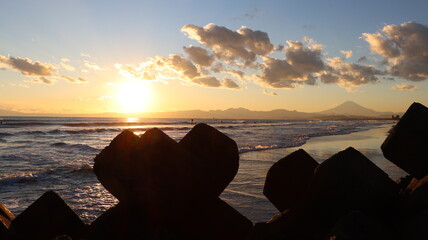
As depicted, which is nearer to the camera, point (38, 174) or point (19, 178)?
point (19, 178)

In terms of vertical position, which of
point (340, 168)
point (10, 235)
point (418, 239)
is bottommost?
point (10, 235)

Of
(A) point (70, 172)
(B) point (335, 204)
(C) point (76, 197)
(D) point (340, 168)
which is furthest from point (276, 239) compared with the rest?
(A) point (70, 172)

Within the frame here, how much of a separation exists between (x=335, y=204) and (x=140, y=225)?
85.5 inches

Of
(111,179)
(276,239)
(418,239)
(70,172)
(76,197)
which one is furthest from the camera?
(70,172)

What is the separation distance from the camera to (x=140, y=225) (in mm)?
3637

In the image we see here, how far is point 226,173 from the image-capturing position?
13.7 ft

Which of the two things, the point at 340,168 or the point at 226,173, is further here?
the point at 226,173

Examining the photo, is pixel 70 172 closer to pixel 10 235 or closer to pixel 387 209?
pixel 10 235

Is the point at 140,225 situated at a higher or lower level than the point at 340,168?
lower

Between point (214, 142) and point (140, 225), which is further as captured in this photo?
point (214, 142)

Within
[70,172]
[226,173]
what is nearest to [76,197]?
[70,172]

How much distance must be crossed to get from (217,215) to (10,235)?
2472 mm

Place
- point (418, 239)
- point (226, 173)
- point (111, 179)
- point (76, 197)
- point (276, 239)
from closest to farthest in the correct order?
1. point (418, 239)
2. point (276, 239)
3. point (111, 179)
4. point (226, 173)
5. point (76, 197)

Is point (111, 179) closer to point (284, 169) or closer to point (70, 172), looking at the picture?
point (284, 169)
